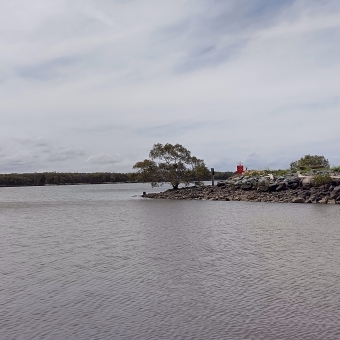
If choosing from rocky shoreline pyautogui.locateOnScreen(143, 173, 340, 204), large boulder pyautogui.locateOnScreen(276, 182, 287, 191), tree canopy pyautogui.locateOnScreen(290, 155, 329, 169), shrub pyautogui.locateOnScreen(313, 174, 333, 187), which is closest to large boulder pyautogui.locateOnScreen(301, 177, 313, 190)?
rocky shoreline pyautogui.locateOnScreen(143, 173, 340, 204)

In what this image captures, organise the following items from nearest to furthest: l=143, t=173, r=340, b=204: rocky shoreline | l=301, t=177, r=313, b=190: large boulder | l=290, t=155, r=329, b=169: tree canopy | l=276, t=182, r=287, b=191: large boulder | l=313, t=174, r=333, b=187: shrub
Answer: l=143, t=173, r=340, b=204: rocky shoreline
l=313, t=174, r=333, b=187: shrub
l=301, t=177, r=313, b=190: large boulder
l=276, t=182, r=287, b=191: large boulder
l=290, t=155, r=329, b=169: tree canopy

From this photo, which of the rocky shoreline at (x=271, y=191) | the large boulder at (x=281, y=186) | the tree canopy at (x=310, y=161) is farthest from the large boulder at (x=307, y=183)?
the tree canopy at (x=310, y=161)

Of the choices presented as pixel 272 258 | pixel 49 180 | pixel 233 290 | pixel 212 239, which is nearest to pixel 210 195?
pixel 212 239

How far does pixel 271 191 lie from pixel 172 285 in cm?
3548

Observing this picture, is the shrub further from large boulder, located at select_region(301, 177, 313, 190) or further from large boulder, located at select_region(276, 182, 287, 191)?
large boulder, located at select_region(276, 182, 287, 191)

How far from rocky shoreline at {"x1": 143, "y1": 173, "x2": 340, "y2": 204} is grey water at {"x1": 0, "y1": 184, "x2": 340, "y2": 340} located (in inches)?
714

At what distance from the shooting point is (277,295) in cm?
976

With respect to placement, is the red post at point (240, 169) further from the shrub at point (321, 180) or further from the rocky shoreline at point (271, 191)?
the shrub at point (321, 180)

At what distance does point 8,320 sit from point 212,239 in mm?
11113

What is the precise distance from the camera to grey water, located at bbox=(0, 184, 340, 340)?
25.8 feet

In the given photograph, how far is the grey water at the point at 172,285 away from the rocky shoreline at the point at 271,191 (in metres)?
18.1

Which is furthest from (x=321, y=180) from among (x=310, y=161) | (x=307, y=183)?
(x=310, y=161)

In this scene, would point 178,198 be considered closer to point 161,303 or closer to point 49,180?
point 161,303

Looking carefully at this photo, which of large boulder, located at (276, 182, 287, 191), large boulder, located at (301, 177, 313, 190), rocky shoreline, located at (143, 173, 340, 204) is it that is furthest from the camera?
large boulder, located at (276, 182, 287, 191)
